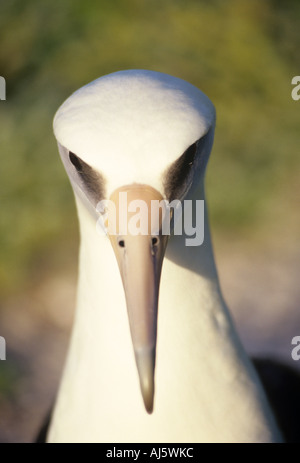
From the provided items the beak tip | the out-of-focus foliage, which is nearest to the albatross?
the beak tip

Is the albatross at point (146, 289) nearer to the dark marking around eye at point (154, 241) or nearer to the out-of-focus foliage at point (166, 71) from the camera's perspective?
the dark marking around eye at point (154, 241)

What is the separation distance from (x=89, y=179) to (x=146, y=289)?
0.72ft

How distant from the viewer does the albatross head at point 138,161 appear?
122 centimetres

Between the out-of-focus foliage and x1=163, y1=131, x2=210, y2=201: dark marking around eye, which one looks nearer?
x1=163, y1=131, x2=210, y2=201: dark marking around eye

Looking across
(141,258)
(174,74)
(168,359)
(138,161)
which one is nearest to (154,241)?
(141,258)

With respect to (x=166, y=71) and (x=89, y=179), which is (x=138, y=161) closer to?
(x=89, y=179)

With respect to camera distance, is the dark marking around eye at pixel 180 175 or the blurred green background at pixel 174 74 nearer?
the dark marking around eye at pixel 180 175

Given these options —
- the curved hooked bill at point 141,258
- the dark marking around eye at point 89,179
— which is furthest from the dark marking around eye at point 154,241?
the dark marking around eye at point 89,179

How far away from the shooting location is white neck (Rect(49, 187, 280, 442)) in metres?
1.51

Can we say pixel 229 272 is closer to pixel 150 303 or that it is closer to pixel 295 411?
pixel 295 411

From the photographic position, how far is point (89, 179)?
4.18 ft

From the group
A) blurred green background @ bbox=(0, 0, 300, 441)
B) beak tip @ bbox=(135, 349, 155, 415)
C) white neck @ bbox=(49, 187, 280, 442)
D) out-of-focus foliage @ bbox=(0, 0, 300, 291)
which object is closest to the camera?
beak tip @ bbox=(135, 349, 155, 415)

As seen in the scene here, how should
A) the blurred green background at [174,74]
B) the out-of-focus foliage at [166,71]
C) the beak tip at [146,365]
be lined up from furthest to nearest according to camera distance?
1. the out-of-focus foliage at [166,71]
2. the blurred green background at [174,74]
3. the beak tip at [146,365]

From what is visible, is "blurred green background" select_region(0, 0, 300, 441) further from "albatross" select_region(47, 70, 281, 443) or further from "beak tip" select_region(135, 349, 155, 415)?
"beak tip" select_region(135, 349, 155, 415)
